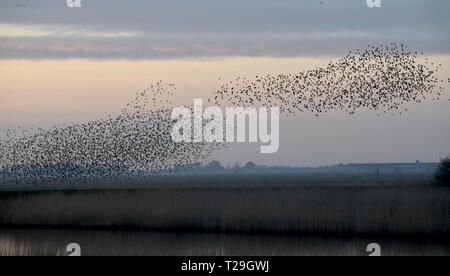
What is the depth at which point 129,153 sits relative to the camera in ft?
108

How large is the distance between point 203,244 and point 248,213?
3.00 meters

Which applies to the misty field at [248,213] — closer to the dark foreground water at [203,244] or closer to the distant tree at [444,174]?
the dark foreground water at [203,244]

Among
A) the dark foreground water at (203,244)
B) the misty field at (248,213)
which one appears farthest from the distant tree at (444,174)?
the dark foreground water at (203,244)

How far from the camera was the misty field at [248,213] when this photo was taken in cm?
2330

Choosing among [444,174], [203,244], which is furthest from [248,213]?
[444,174]

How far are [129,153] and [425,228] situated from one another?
12876 millimetres

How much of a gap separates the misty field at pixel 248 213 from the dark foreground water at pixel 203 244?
0.42ft

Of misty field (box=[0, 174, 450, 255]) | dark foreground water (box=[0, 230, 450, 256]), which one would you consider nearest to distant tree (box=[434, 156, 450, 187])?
misty field (box=[0, 174, 450, 255])

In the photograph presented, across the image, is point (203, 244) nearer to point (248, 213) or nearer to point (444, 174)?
point (248, 213)

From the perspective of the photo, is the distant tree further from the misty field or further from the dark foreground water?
the dark foreground water

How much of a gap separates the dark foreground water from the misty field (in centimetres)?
13
